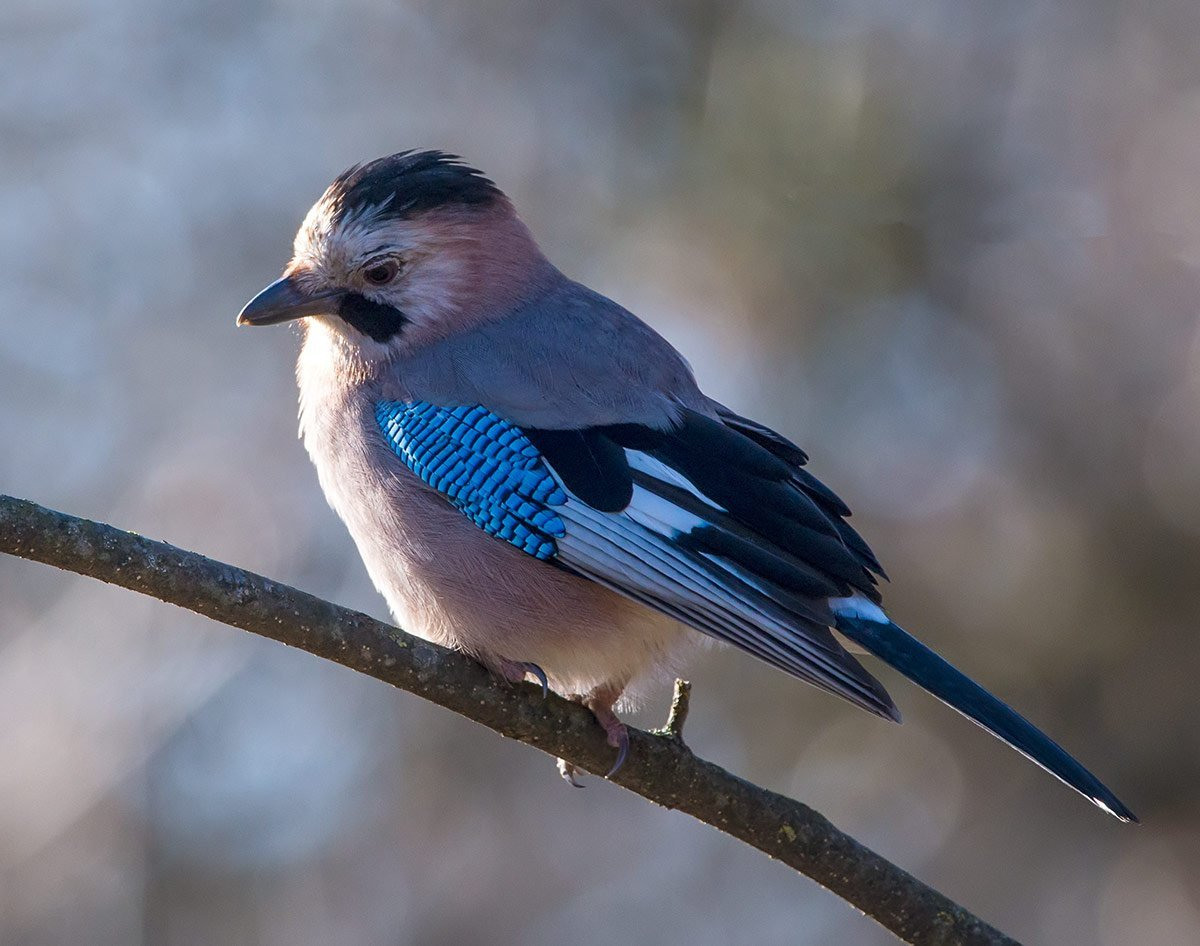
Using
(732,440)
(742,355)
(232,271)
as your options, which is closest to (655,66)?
(742,355)

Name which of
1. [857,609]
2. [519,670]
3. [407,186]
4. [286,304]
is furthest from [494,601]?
[407,186]

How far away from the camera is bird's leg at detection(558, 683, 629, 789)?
3.04m

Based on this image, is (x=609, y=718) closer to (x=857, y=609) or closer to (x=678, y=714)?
(x=678, y=714)

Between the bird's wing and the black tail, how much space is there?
10cm

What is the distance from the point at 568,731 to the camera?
3.05 metres

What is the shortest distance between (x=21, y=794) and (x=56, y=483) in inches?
56.7

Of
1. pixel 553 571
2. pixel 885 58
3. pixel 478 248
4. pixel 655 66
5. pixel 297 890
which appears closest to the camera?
pixel 553 571

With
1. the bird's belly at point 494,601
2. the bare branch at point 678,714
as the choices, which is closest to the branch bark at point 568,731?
the bare branch at point 678,714

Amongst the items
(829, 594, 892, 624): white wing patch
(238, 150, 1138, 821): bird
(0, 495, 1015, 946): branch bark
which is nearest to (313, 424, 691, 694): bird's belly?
(238, 150, 1138, 821): bird

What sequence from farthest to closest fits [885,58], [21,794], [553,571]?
[885,58] → [21,794] → [553,571]

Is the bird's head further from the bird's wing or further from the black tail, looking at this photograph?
the black tail

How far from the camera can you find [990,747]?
6.33 meters

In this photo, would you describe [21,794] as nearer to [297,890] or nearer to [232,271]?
[297,890]

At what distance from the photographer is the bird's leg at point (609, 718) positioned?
304 centimetres
